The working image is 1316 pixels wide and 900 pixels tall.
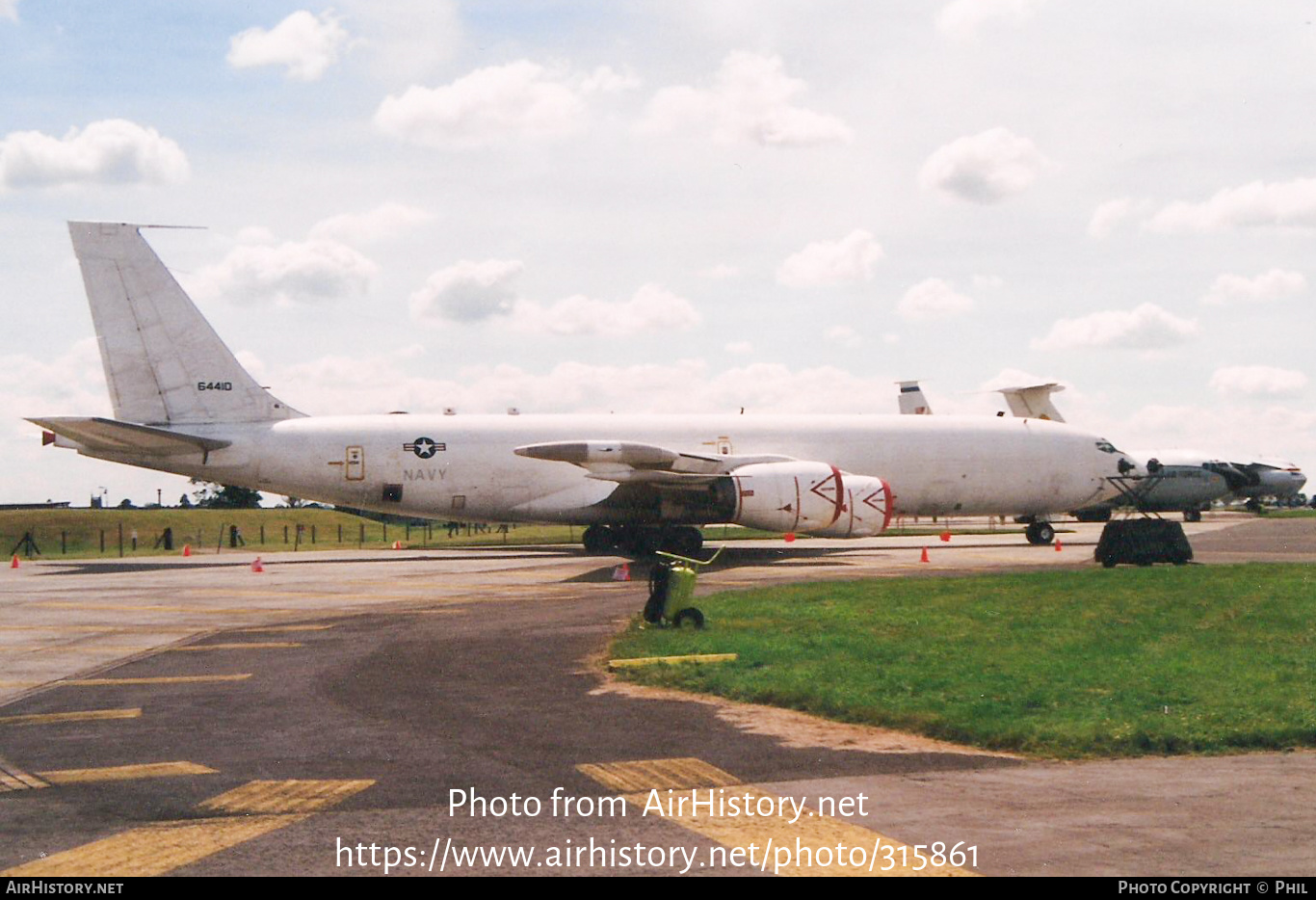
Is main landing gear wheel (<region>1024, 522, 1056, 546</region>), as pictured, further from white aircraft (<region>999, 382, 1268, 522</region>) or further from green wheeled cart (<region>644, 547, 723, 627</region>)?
green wheeled cart (<region>644, 547, 723, 627</region>)

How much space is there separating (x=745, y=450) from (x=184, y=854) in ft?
96.9

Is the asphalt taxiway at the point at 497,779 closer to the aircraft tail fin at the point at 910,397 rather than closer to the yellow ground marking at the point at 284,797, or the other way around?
the yellow ground marking at the point at 284,797

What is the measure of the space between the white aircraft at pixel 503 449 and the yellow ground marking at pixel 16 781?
21.2 m

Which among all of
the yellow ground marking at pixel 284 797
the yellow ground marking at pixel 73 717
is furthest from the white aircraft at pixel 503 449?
the yellow ground marking at pixel 284 797

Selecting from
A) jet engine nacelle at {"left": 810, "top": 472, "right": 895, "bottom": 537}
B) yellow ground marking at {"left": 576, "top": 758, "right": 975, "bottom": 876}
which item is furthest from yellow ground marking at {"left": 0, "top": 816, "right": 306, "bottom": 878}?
jet engine nacelle at {"left": 810, "top": 472, "right": 895, "bottom": 537}

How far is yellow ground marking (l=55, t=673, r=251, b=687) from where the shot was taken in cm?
1259

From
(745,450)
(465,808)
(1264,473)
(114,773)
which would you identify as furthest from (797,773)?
(1264,473)

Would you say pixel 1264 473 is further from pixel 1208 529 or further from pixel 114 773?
pixel 114 773

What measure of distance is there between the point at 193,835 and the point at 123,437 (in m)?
26.8

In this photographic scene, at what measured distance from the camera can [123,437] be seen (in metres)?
31.0

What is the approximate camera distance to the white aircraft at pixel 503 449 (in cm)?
3184

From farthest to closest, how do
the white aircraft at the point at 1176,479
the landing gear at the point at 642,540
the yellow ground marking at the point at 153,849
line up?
the white aircraft at the point at 1176,479
the landing gear at the point at 642,540
the yellow ground marking at the point at 153,849

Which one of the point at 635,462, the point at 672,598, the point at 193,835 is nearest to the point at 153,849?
the point at 193,835

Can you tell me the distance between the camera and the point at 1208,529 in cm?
4947
